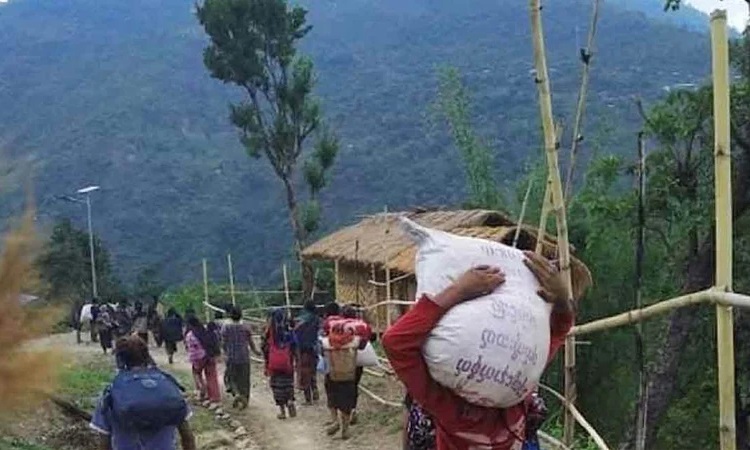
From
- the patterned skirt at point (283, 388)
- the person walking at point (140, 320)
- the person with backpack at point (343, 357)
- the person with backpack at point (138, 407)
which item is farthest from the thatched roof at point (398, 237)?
the person with backpack at point (138, 407)

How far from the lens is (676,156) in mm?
11484

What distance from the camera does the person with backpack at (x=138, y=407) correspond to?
4301mm

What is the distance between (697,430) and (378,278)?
509cm

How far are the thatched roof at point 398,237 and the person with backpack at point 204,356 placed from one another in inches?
95.0

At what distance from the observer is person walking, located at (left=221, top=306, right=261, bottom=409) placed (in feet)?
37.6

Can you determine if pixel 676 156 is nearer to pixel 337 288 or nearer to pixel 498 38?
pixel 337 288

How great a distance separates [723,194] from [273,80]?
23042 mm

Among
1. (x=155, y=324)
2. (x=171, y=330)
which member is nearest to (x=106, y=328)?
(x=155, y=324)

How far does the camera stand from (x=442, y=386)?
8.94 ft

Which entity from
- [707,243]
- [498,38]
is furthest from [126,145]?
[707,243]

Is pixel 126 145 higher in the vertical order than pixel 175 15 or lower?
lower

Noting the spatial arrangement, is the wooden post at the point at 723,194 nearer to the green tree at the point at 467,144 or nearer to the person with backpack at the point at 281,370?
the person with backpack at the point at 281,370

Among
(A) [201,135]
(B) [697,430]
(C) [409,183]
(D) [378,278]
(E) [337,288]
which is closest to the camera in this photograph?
(B) [697,430]

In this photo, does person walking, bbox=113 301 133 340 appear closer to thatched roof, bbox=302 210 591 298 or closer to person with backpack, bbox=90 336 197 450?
thatched roof, bbox=302 210 591 298
